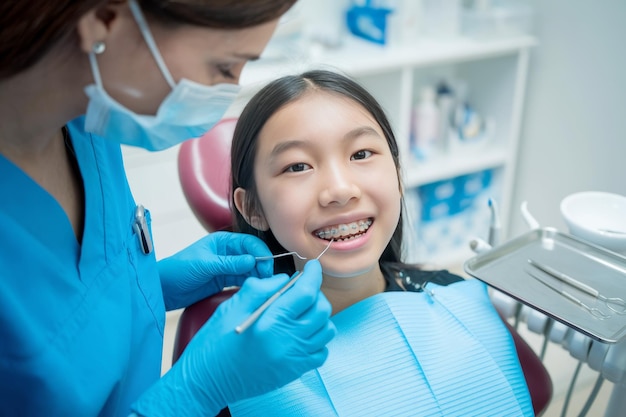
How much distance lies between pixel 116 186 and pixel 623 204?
101 cm

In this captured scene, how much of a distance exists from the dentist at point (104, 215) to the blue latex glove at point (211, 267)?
181 mm

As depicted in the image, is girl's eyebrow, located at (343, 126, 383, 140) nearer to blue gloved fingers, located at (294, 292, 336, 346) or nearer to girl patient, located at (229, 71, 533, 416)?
girl patient, located at (229, 71, 533, 416)

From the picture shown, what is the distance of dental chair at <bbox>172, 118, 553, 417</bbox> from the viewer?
1199 millimetres

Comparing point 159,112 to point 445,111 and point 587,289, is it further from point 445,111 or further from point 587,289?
point 445,111

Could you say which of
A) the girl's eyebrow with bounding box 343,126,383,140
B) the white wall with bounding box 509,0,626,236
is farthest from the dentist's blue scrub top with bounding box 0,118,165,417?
the white wall with bounding box 509,0,626,236

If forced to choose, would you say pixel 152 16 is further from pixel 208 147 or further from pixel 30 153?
pixel 208 147

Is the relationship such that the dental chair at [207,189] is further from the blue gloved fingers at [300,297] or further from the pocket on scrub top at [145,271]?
the blue gloved fingers at [300,297]

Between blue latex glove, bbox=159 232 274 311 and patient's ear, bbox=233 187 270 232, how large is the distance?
3 cm

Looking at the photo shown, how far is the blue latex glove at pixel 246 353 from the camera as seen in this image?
79cm

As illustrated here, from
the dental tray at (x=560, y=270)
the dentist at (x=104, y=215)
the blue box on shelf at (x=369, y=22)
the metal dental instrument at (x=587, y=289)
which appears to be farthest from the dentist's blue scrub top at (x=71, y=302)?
the blue box on shelf at (x=369, y=22)

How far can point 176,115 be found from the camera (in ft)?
2.47

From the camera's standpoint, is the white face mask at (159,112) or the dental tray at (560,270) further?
the dental tray at (560,270)

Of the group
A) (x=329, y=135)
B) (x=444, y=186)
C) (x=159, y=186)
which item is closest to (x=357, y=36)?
(x=444, y=186)

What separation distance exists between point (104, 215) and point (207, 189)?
40 cm
